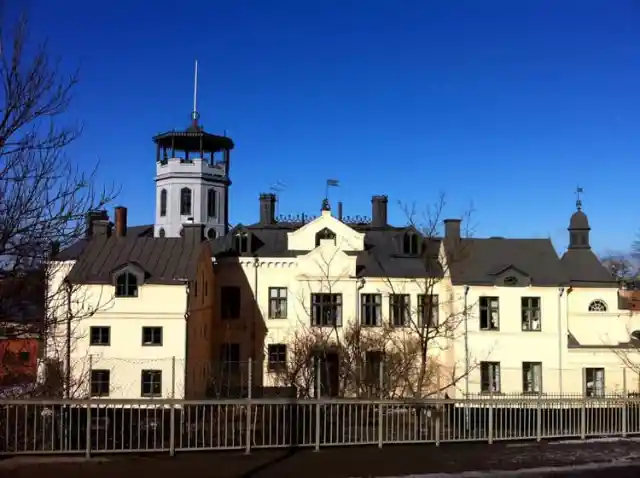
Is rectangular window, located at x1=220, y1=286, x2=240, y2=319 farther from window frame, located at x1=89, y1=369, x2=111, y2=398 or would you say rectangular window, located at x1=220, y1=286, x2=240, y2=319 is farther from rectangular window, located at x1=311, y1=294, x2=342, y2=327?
window frame, located at x1=89, y1=369, x2=111, y2=398

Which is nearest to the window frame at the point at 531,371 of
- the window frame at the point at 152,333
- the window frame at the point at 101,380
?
the window frame at the point at 152,333

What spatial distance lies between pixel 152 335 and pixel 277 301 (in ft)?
26.5

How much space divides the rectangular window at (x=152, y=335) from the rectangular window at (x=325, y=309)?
8.15m

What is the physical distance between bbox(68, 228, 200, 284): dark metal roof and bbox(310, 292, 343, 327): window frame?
6898mm

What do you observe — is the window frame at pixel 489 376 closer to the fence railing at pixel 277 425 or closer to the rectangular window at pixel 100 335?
the fence railing at pixel 277 425

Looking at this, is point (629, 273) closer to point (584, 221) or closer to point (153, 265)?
point (584, 221)

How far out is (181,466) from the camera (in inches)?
379

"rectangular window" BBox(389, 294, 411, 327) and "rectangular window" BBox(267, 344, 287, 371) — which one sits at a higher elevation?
"rectangular window" BBox(389, 294, 411, 327)

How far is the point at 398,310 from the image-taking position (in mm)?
32531

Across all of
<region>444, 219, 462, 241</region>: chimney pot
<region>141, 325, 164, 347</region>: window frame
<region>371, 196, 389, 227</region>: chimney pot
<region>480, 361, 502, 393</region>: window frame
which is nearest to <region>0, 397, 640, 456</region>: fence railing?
<region>141, 325, 164, 347</region>: window frame

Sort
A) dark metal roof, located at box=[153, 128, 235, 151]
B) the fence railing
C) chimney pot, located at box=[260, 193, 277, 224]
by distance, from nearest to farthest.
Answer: the fence railing < chimney pot, located at box=[260, 193, 277, 224] < dark metal roof, located at box=[153, 128, 235, 151]

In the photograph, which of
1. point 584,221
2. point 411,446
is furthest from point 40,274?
point 584,221

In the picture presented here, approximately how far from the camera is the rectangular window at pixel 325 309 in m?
32.1

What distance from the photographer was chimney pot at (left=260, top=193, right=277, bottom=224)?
39.7 meters
